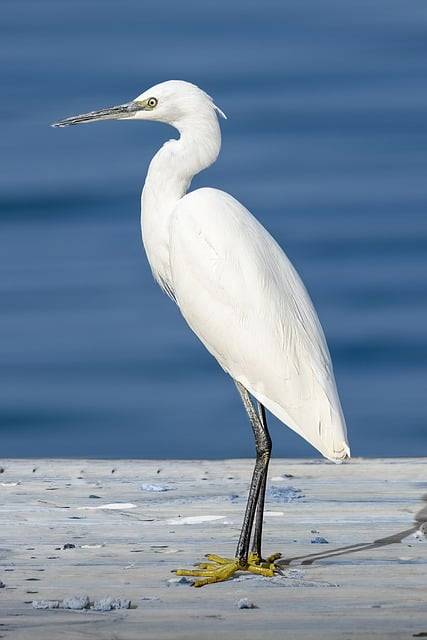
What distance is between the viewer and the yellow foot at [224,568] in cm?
384

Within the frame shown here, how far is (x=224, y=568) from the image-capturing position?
3.87 m

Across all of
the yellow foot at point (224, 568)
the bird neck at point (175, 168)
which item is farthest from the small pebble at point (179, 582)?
the bird neck at point (175, 168)

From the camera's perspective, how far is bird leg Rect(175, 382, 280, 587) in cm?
386

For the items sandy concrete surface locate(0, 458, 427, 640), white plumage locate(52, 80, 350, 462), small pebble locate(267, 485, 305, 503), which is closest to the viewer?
sandy concrete surface locate(0, 458, 427, 640)

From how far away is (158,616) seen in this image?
11.7ft

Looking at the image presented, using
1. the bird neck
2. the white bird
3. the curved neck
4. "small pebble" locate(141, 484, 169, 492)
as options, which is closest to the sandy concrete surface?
"small pebble" locate(141, 484, 169, 492)

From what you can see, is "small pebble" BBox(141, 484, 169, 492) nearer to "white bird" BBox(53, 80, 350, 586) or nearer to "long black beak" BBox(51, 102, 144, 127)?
"white bird" BBox(53, 80, 350, 586)

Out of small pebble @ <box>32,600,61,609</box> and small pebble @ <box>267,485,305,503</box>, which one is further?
small pebble @ <box>267,485,305,503</box>

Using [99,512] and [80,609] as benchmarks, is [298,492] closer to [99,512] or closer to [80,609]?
[99,512]

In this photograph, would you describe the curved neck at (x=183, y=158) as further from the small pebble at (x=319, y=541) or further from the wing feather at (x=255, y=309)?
the small pebble at (x=319, y=541)

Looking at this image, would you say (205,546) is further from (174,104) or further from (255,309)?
(174,104)

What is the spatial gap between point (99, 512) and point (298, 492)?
0.61m

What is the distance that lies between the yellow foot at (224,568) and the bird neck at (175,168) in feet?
2.97

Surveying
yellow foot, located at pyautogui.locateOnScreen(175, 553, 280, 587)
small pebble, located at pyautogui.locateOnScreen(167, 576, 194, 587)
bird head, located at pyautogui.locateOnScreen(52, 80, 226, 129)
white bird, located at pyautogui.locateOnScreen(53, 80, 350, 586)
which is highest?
bird head, located at pyautogui.locateOnScreen(52, 80, 226, 129)
